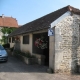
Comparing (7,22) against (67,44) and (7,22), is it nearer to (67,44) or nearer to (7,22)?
(7,22)

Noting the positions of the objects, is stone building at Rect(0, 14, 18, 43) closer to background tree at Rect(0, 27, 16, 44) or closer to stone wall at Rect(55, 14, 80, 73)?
background tree at Rect(0, 27, 16, 44)

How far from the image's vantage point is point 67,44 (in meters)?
11.0

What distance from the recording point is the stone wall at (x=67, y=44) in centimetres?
1077

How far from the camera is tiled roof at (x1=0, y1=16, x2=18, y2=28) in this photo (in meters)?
42.6

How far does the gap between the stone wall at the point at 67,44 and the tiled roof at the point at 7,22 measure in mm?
32217

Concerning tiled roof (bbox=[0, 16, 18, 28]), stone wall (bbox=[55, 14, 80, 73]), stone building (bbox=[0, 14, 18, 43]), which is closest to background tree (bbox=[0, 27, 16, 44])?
stone building (bbox=[0, 14, 18, 43])

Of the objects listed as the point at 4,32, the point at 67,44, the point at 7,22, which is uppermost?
the point at 7,22

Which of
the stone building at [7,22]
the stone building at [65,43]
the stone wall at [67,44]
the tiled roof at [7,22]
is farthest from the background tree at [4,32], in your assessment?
the stone wall at [67,44]

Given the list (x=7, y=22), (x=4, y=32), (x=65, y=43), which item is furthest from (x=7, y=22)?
(x=65, y=43)

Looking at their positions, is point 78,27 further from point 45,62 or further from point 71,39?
point 45,62

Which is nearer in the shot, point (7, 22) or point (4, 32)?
point (4, 32)

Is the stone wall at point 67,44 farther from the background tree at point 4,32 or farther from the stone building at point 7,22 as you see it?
the stone building at point 7,22

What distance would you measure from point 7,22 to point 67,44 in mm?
35336

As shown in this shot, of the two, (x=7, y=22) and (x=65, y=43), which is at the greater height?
(x=7, y=22)
